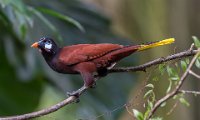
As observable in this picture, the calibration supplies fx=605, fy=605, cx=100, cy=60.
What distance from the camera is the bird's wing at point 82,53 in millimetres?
1131

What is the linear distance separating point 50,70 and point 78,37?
0.32 metres

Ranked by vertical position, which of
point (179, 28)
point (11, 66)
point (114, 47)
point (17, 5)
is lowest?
point (179, 28)

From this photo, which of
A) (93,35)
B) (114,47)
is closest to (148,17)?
(93,35)

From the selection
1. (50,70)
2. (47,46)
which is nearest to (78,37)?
(50,70)

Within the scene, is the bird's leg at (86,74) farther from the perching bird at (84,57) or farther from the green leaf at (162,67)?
the green leaf at (162,67)

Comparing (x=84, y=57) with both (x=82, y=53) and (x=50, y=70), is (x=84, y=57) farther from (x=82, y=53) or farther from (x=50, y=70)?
(x=50, y=70)

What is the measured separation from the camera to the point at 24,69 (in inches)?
94.4

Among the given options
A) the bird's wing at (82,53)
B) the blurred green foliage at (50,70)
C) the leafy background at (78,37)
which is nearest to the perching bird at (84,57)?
the bird's wing at (82,53)

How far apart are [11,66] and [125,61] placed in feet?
1.75

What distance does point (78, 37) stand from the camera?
250 centimetres

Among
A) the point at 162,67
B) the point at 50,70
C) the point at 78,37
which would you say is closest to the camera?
the point at 162,67

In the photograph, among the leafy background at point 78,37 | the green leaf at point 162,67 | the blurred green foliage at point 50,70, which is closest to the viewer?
the green leaf at point 162,67

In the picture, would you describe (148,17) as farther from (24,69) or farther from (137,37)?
(24,69)

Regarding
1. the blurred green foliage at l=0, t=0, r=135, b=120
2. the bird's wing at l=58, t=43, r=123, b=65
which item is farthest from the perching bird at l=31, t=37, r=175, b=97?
the blurred green foliage at l=0, t=0, r=135, b=120
